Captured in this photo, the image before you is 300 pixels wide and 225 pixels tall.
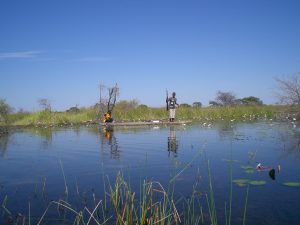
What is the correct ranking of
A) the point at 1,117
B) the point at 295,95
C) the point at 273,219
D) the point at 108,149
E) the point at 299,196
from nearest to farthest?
the point at 273,219
the point at 299,196
the point at 108,149
the point at 295,95
the point at 1,117

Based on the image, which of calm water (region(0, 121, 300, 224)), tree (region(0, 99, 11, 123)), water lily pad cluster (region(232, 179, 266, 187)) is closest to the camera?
calm water (region(0, 121, 300, 224))

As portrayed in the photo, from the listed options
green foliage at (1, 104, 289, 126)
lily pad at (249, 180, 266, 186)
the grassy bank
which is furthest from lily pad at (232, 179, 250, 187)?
green foliage at (1, 104, 289, 126)

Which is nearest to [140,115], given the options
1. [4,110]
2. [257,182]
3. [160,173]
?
[4,110]

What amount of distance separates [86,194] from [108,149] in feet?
20.9

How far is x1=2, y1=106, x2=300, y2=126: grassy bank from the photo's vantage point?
33406 millimetres

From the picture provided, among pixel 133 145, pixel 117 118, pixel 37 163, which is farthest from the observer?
pixel 117 118

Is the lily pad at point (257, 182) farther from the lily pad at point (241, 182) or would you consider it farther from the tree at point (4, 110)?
the tree at point (4, 110)

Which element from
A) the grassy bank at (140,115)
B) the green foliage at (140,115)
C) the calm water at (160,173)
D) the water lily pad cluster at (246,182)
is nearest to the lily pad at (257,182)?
the water lily pad cluster at (246,182)

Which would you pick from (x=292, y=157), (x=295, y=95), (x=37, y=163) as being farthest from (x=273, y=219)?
(x=295, y=95)

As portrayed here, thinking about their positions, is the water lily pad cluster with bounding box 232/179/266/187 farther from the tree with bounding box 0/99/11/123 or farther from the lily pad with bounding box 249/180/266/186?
the tree with bounding box 0/99/11/123

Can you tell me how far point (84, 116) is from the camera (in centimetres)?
3534

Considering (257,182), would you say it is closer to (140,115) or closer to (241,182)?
(241,182)

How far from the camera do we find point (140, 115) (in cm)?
3509

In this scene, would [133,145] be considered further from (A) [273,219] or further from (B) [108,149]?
(A) [273,219]
